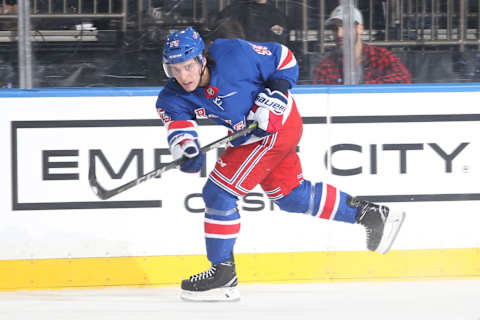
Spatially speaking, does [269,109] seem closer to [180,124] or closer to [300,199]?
[180,124]

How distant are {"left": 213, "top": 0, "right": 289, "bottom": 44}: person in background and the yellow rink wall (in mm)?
990

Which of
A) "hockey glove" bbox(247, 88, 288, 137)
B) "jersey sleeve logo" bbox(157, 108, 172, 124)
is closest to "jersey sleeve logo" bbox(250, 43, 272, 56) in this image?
"hockey glove" bbox(247, 88, 288, 137)

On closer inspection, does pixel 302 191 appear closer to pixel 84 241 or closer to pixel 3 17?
pixel 84 241

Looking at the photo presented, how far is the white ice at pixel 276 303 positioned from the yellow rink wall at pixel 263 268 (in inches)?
1.9

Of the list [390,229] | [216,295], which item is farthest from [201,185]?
[390,229]

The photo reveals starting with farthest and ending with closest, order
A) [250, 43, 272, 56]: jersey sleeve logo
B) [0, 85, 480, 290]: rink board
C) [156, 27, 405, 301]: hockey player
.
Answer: [0, 85, 480, 290]: rink board
[250, 43, 272, 56]: jersey sleeve logo
[156, 27, 405, 301]: hockey player

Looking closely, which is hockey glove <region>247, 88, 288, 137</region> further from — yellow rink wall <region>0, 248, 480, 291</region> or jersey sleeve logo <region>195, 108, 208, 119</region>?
yellow rink wall <region>0, 248, 480, 291</region>

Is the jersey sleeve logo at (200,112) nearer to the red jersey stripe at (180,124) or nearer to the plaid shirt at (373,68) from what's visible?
the red jersey stripe at (180,124)

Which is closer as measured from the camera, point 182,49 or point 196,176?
point 182,49

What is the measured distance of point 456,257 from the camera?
12.6 ft

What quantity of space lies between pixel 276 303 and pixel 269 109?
81 centimetres

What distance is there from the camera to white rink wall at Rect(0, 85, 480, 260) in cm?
370

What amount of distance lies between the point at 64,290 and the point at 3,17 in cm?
124

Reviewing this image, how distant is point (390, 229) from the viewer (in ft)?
11.6
